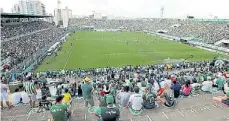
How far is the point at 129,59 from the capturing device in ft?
136

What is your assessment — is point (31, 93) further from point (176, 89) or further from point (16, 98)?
point (176, 89)

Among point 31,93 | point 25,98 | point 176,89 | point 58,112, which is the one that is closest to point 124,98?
point 176,89

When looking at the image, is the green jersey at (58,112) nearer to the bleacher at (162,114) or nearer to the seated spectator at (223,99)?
the bleacher at (162,114)

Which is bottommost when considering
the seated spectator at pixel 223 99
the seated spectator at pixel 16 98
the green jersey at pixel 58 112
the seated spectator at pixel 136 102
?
the seated spectator at pixel 16 98

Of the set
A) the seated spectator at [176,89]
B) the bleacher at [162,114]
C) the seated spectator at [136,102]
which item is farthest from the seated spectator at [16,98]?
the seated spectator at [176,89]

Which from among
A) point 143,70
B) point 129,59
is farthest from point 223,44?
point 143,70

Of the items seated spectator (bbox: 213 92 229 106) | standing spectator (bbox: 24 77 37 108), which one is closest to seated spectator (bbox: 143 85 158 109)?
seated spectator (bbox: 213 92 229 106)

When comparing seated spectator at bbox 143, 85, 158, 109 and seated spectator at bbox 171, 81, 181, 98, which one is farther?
seated spectator at bbox 171, 81, 181, 98

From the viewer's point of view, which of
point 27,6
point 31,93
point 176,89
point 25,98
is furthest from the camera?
point 27,6

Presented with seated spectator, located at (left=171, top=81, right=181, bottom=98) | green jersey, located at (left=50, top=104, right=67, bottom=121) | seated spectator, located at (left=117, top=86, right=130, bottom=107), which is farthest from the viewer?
seated spectator, located at (left=171, top=81, right=181, bottom=98)

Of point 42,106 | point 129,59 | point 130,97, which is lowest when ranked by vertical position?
point 129,59

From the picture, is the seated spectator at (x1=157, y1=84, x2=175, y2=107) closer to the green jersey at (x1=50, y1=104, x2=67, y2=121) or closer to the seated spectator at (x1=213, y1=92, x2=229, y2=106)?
the seated spectator at (x1=213, y1=92, x2=229, y2=106)

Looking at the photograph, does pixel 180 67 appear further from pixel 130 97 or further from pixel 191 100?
pixel 130 97

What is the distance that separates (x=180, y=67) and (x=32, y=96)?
2391 cm
